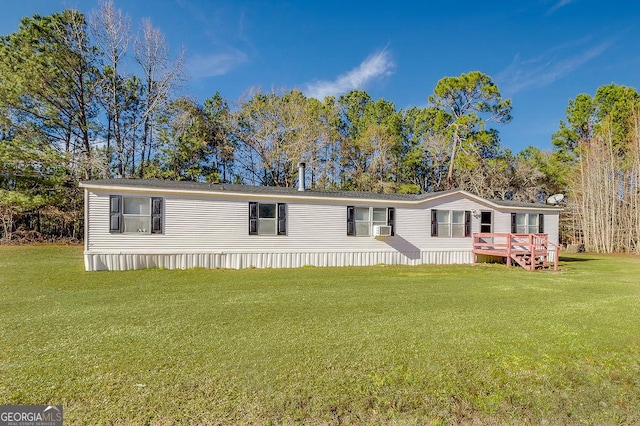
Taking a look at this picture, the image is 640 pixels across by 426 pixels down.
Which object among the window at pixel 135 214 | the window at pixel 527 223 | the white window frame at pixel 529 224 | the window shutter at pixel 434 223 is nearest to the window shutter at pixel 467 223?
the window shutter at pixel 434 223

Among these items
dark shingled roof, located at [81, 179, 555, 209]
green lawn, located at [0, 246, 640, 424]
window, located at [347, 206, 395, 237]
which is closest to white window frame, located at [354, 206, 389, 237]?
window, located at [347, 206, 395, 237]

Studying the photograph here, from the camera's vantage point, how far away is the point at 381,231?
12305 millimetres

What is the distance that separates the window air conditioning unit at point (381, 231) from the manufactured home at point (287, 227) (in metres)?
0.04

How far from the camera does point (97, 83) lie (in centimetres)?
1916

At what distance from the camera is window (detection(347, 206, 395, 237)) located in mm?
12242

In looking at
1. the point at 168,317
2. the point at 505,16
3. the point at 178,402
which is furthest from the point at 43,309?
the point at 505,16

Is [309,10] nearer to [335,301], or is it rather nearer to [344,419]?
[335,301]

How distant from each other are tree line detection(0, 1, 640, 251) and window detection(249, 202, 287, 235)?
11.4m

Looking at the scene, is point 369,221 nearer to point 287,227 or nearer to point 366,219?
point 366,219

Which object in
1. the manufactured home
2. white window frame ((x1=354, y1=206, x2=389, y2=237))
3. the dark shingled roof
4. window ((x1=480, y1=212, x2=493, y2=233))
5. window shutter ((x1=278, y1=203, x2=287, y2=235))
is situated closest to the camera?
the manufactured home

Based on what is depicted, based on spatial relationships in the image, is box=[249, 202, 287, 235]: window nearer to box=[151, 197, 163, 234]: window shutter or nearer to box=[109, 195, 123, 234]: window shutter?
box=[151, 197, 163, 234]: window shutter

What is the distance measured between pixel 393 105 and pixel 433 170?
6.23 m

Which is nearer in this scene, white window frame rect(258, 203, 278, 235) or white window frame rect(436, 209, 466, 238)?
white window frame rect(258, 203, 278, 235)

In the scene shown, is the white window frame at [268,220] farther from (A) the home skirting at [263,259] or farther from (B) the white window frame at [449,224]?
(B) the white window frame at [449,224]
